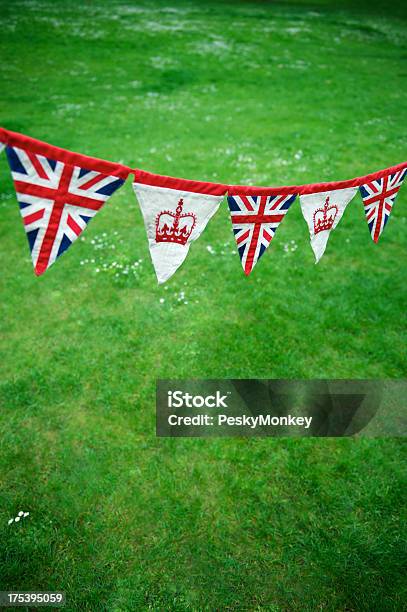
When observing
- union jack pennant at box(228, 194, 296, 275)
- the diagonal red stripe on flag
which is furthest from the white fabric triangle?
the diagonal red stripe on flag

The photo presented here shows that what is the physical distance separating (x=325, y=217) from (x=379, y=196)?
874 mm

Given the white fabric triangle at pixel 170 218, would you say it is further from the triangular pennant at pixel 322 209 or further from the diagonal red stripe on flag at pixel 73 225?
the triangular pennant at pixel 322 209

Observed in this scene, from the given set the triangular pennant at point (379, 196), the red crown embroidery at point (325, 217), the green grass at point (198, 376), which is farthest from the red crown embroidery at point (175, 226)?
the green grass at point (198, 376)

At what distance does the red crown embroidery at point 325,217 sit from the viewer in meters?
4.48

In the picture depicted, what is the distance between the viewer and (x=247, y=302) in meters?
7.43

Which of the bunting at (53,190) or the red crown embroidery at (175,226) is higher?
the bunting at (53,190)

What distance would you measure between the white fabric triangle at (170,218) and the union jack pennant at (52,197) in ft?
1.30

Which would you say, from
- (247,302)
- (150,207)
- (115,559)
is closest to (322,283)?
(247,302)

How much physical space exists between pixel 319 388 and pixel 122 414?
2913 millimetres

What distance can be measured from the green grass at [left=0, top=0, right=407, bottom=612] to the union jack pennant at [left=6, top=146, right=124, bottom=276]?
2.83 meters

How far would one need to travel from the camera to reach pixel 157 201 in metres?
3.78

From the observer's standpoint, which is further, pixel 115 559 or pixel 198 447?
pixel 198 447

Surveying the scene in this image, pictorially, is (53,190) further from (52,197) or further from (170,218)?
(170,218)

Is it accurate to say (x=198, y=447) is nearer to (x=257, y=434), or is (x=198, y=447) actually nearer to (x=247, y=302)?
(x=257, y=434)
